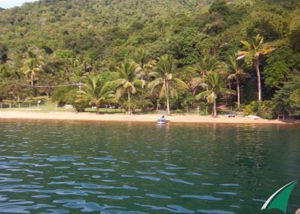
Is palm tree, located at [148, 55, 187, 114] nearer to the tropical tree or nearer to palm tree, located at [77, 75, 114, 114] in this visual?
the tropical tree

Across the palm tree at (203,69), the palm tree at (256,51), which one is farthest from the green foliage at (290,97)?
the palm tree at (203,69)

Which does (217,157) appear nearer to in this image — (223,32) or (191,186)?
(191,186)

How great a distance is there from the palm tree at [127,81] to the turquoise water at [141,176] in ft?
91.8

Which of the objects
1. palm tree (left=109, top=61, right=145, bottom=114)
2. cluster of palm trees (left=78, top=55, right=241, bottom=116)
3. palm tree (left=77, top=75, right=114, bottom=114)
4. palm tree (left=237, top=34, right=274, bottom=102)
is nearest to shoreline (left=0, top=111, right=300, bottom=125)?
palm tree (left=77, top=75, right=114, bottom=114)

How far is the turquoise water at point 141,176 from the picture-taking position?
9.39 metres

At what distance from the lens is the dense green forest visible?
153 ft

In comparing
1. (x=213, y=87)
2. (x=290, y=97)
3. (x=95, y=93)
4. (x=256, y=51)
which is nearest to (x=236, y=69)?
(x=256, y=51)

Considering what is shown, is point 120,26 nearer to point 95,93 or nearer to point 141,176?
point 95,93

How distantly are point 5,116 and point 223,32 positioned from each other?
42.5 metres

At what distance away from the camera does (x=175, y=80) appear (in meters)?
49.1

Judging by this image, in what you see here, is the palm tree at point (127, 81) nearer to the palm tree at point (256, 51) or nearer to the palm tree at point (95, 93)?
the palm tree at point (95, 93)

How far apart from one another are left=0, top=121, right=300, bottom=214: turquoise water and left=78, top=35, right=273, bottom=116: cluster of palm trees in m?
27.0

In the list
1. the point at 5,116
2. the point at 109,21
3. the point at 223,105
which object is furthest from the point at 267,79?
the point at 109,21

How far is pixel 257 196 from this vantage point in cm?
1038
